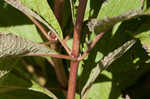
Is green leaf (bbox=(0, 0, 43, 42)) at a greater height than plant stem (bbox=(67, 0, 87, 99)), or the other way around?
green leaf (bbox=(0, 0, 43, 42))

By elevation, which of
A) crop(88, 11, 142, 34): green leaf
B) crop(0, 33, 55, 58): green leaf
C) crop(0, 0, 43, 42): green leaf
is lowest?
crop(0, 33, 55, 58): green leaf

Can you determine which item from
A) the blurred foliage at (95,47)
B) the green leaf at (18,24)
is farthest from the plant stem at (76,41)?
the green leaf at (18,24)

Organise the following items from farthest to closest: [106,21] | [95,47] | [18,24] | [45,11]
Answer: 1. [18,24]
2. [95,47]
3. [45,11]
4. [106,21]

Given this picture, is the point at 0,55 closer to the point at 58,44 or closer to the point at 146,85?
the point at 58,44

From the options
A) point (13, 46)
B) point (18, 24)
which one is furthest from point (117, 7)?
point (18, 24)

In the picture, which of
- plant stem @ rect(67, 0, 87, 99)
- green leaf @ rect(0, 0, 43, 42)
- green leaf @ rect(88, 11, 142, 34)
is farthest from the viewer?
green leaf @ rect(0, 0, 43, 42)

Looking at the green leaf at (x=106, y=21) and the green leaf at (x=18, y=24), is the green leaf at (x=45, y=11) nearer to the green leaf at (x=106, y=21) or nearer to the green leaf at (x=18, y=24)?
the green leaf at (x=106, y=21)

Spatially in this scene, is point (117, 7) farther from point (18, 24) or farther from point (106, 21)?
point (18, 24)

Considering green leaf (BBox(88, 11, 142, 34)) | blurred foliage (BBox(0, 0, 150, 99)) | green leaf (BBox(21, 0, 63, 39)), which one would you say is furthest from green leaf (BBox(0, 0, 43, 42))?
green leaf (BBox(88, 11, 142, 34))

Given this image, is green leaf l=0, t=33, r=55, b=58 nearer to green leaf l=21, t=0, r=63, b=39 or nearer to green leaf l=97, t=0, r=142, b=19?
green leaf l=21, t=0, r=63, b=39

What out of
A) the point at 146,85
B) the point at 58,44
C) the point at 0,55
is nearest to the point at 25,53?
the point at 0,55

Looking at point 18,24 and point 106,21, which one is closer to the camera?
point 106,21
